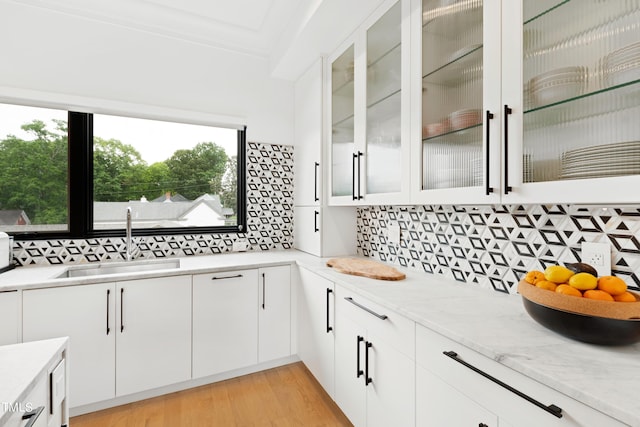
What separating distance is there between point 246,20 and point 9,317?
101 inches

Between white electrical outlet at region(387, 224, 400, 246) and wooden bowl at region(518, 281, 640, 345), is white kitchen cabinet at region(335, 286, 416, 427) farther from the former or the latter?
white electrical outlet at region(387, 224, 400, 246)

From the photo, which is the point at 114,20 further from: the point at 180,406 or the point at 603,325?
the point at 603,325

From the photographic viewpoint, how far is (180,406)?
2.01 m

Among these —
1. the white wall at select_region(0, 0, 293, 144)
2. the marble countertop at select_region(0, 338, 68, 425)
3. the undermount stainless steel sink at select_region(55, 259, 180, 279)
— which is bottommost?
the marble countertop at select_region(0, 338, 68, 425)

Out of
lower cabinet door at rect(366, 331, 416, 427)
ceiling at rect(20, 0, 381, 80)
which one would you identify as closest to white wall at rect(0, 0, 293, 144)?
ceiling at rect(20, 0, 381, 80)

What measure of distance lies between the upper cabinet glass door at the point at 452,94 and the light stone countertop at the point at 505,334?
530mm

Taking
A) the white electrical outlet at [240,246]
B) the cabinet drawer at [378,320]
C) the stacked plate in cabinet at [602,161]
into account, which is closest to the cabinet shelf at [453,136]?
the stacked plate in cabinet at [602,161]

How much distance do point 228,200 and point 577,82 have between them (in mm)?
2586

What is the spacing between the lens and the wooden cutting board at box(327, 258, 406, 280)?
5.87ft

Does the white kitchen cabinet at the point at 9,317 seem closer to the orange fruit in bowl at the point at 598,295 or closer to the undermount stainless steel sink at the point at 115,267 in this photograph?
the undermount stainless steel sink at the point at 115,267

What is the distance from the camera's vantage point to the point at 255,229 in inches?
116

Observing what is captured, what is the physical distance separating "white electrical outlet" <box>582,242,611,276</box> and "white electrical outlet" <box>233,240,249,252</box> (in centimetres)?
242

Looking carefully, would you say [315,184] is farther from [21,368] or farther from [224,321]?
[21,368]

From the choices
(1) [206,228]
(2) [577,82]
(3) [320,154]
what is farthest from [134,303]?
(2) [577,82]
